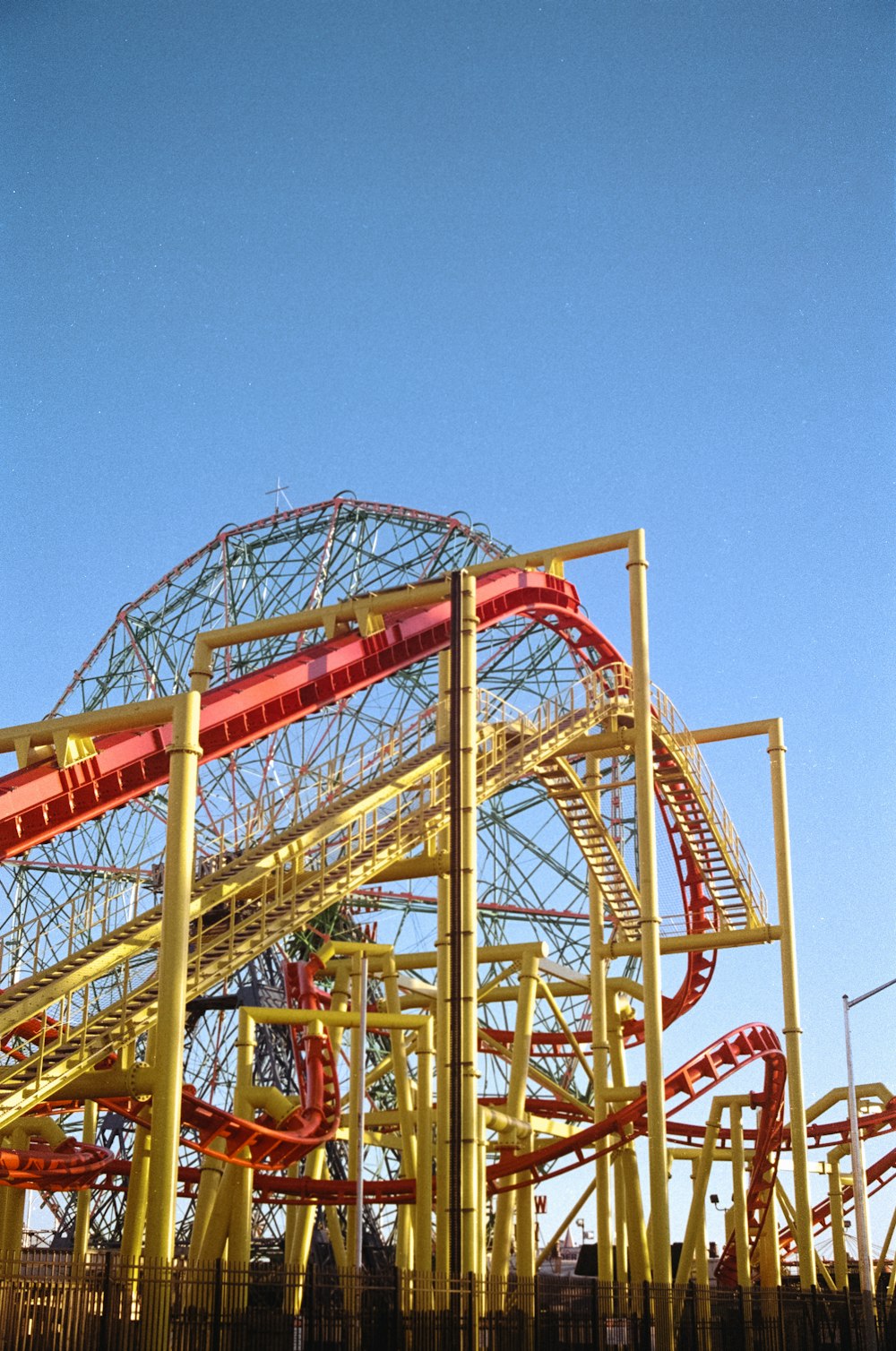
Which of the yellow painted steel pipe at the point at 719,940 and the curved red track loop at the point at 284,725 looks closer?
the curved red track loop at the point at 284,725

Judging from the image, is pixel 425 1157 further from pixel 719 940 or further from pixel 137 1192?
pixel 719 940

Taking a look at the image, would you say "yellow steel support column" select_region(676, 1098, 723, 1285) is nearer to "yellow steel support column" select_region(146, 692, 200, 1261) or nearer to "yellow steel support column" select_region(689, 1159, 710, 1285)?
"yellow steel support column" select_region(689, 1159, 710, 1285)

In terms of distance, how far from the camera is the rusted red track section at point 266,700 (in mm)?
19922

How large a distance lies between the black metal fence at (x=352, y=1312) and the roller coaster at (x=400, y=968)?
2.80 ft

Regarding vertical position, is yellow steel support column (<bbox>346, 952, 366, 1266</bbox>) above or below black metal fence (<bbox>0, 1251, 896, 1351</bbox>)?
above

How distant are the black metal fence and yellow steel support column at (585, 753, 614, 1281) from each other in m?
3.70

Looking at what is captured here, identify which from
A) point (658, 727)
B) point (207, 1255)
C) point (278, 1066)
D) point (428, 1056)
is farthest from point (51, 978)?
point (278, 1066)

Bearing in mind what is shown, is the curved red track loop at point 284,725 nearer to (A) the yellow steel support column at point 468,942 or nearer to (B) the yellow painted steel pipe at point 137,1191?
(B) the yellow painted steel pipe at point 137,1191

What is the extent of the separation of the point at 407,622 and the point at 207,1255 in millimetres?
9398

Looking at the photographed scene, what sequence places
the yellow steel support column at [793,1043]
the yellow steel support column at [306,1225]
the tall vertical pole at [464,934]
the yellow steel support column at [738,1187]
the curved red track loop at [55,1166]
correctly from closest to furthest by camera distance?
the tall vertical pole at [464,934] < the curved red track loop at [55,1166] < the yellow steel support column at [306,1225] < the yellow steel support column at [793,1043] < the yellow steel support column at [738,1187]

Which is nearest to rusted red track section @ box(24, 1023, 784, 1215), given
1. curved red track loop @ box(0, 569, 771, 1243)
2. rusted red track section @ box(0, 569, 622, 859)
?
curved red track loop @ box(0, 569, 771, 1243)

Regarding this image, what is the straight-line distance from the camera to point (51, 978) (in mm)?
18062

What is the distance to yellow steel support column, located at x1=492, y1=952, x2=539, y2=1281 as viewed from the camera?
78.5ft

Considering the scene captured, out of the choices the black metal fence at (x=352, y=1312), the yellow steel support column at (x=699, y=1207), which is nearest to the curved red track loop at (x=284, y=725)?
the yellow steel support column at (x=699, y=1207)
